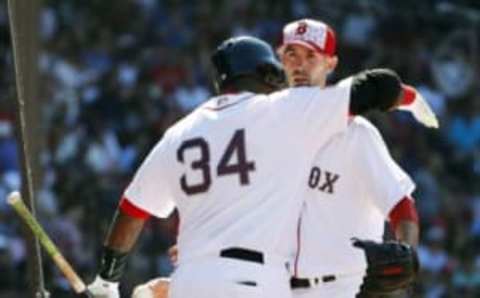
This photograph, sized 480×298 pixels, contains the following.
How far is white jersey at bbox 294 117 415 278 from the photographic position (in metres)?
6.57

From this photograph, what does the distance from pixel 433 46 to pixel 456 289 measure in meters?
3.99

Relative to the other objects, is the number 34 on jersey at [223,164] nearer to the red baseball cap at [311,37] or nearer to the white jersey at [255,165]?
the white jersey at [255,165]

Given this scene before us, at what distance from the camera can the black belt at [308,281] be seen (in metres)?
6.64

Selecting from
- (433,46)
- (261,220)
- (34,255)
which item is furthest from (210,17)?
(261,220)

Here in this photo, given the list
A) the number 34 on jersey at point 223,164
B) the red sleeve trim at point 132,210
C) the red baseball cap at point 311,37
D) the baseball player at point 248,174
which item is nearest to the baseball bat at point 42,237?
the red sleeve trim at point 132,210

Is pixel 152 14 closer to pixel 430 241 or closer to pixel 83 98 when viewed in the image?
pixel 83 98

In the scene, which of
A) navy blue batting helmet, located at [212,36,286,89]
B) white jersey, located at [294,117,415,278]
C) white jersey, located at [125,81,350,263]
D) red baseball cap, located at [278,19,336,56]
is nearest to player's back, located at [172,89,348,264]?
white jersey, located at [125,81,350,263]

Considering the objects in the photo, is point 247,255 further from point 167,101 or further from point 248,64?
point 167,101

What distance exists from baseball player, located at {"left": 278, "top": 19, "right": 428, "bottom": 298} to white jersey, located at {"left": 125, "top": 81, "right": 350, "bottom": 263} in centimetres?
24

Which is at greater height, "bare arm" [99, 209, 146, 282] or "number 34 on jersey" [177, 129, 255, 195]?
"number 34 on jersey" [177, 129, 255, 195]

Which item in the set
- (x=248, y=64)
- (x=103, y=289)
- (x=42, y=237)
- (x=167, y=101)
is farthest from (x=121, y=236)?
(x=167, y=101)

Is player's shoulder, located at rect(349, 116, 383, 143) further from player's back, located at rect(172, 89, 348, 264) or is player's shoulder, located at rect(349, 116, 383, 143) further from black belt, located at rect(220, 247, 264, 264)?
black belt, located at rect(220, 247, 264, 264)

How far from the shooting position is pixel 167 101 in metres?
16.2

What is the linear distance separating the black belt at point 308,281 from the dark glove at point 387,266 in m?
0.27
